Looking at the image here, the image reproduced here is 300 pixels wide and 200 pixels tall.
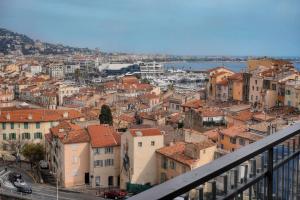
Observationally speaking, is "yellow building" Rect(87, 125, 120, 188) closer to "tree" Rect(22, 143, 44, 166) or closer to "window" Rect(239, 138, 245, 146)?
"tree" Rect(22, 143, 44, 166)

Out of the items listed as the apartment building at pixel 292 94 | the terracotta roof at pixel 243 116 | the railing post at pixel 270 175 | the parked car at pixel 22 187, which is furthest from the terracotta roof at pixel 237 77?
the railing post at pixel 270 175

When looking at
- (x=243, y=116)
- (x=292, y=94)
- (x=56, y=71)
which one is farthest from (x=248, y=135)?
(x=56, y=71)

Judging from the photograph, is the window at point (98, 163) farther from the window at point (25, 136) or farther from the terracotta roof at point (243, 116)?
the window at point (25, 136)

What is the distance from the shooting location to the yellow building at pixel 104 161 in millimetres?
11031

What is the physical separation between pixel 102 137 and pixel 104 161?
59cm

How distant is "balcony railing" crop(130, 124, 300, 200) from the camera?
74cm

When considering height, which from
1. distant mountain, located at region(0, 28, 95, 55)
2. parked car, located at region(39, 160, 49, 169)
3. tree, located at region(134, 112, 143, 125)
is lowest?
parked car, located at region(39, 160, 49, 169)

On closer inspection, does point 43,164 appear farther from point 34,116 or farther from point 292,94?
point 292,94

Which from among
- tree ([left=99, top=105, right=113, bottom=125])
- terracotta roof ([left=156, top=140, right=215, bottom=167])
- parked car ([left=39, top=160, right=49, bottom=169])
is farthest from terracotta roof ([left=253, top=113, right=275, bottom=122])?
parked car ([left=39, top=160, right=49, bottom=169])

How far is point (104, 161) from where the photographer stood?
1115 centimetres

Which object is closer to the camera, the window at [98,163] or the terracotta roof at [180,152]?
the terracotta roof at [180,152]

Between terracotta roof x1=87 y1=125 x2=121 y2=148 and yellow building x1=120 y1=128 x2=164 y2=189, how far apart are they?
70 cm

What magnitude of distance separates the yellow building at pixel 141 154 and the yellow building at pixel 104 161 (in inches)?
25.6

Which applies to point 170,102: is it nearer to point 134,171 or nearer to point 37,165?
point 37,165
